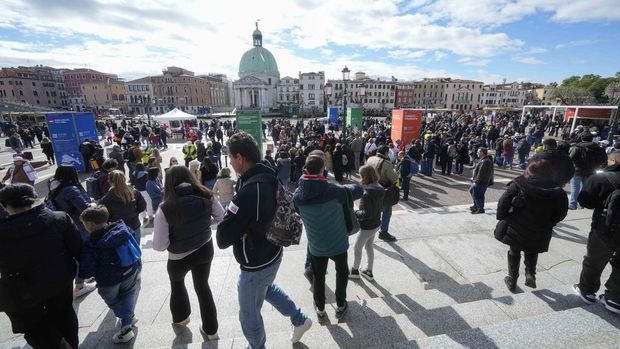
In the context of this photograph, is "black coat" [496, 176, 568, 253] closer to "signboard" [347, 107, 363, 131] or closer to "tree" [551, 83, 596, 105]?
"signboard" [347, 107, 363, 131]

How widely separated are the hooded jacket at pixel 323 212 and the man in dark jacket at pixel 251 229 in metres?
0.52

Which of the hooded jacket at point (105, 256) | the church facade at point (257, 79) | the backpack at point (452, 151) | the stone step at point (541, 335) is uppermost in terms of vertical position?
the church facade at point (257, 79)

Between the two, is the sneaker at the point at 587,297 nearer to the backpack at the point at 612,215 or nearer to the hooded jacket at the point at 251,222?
the backpack at the point at 612,215

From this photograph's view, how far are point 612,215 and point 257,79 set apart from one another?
83.0m

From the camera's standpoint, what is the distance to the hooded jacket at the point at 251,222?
2.08 metres

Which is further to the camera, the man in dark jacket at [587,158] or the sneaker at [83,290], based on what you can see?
the man in dark jacket at [587,158]

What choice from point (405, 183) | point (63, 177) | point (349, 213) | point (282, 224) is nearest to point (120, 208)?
point (63, 177)

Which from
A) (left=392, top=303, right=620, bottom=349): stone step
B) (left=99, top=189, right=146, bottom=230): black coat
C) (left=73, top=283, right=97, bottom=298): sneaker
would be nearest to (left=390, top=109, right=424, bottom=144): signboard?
(left=392, top=303, right=620, bottom=349): stone step

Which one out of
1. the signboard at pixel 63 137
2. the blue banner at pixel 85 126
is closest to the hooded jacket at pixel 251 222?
the signboard at pixel 63 137

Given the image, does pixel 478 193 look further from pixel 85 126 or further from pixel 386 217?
pixel 85 126

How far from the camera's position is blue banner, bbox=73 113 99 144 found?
12.0m

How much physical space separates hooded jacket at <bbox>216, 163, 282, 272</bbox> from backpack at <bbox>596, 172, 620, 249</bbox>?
10.6 ft

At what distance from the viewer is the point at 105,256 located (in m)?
2.63

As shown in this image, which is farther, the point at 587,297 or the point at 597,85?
the point at 597,85
